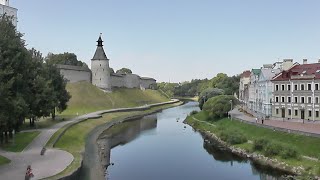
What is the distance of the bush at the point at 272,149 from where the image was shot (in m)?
35.3

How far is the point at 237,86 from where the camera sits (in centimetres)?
11438

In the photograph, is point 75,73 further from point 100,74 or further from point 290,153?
point 290,153

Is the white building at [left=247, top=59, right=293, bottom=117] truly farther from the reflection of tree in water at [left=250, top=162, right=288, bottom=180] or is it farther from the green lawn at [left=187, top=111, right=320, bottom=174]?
the reflection of tree in water at [left=250, top=162, right=288, bottom=180]

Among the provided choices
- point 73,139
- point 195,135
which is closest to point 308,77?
A: point 195,135

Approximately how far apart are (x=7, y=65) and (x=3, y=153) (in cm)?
740

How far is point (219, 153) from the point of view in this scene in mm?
41938

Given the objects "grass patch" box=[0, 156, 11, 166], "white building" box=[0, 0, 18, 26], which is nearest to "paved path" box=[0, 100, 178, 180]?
"grass patch" box=[0, 156, 11, 166]

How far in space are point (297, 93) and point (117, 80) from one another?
84422mm

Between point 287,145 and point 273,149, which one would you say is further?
point 273,149

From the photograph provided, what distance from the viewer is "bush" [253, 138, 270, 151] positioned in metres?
37.7

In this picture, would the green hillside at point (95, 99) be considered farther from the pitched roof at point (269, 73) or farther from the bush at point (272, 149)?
the bush at point (272, 149)

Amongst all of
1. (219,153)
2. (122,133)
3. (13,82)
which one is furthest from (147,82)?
(13,82)

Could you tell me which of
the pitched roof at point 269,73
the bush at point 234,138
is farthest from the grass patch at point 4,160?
the pitched roof at point 269,73

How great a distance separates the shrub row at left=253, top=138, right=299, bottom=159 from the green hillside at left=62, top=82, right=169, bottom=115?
5071 cm
